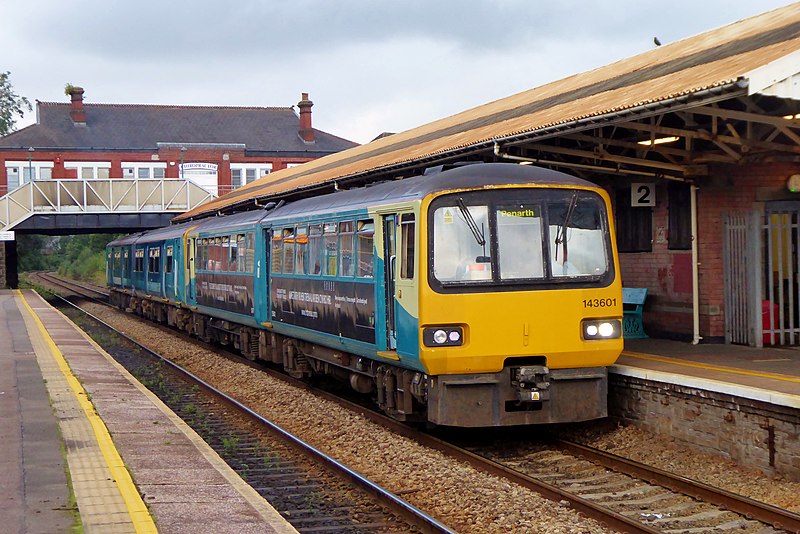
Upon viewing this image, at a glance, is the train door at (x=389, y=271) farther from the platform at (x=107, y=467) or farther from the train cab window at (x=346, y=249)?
the platform at (x=107, y=467)

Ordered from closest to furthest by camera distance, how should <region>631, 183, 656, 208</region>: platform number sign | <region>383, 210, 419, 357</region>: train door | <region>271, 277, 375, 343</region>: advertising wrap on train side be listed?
<region>383, 210, 419, 357</region>: train door
<region>271, 277, 375, 343</region>: advertising wrap on train side
<region>631, 183, 656, 208</region>: platform number sign

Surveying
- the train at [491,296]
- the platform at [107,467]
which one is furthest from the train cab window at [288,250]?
the train at [491,296]

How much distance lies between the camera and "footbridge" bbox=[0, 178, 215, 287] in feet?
129

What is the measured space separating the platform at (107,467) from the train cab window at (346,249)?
2612mm

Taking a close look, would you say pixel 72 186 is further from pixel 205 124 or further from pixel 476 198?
pixel 476 198

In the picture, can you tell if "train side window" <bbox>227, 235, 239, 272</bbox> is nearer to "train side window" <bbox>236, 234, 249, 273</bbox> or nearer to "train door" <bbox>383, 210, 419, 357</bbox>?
"train side window" <bbox>236, 234, 249, 273</bbox>

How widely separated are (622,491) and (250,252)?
9736mm

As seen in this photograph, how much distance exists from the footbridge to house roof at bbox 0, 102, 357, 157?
55.3ft

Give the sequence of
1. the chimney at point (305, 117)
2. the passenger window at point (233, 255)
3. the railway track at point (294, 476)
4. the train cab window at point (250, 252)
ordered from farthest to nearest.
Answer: the chimney at point (305, 117), the passenger window at point (233, 255), the train cab window at point (250, 252), the railway track at point (294, 476)

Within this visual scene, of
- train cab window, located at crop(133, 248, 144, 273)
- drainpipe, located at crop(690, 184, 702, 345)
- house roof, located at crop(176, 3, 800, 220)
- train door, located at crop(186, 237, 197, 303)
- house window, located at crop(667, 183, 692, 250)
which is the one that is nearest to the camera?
house roof, located at crop(176, 3, 800, 220)

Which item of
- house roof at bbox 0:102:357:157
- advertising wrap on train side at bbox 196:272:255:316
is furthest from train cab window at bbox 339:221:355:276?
house roof at bbox 0:102:357:157

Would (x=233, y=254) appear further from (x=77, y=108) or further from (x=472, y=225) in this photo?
(x=77, y=108)

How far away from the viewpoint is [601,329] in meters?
9.95

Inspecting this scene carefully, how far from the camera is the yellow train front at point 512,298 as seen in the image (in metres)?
9.54
